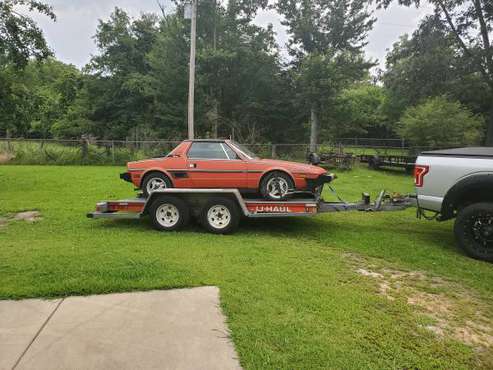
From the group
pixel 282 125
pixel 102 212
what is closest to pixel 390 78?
pixel 282 125

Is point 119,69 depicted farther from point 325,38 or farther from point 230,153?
point 230,153

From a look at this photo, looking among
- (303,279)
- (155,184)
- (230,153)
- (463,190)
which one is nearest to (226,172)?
(230,153)

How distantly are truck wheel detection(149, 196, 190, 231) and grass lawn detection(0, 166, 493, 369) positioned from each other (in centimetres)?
26

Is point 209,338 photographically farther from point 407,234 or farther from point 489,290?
point 407,234

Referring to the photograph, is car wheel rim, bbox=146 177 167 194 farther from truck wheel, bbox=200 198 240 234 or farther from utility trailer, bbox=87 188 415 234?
truck wheel, bbox=200 198 240 234

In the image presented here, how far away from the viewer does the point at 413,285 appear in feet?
14.1

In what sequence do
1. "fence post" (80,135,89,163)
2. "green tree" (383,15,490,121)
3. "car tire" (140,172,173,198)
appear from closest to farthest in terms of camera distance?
"car tire" (140,172,173,198) < "fence post" (80,135,89,163) < "green tree" (383,15,490,121)

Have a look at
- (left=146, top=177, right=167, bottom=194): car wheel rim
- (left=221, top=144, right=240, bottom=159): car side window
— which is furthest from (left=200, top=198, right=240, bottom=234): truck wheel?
(left=146, top=177, right=167, bottom=194): car wheel rim

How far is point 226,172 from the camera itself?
670 cm

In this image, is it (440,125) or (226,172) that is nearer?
(226,172)

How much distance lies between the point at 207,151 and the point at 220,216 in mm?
1295

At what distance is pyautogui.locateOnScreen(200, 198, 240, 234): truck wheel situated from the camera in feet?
20.8

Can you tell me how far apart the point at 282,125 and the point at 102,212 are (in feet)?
73.1

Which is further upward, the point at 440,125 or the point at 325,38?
the point at 325,38
